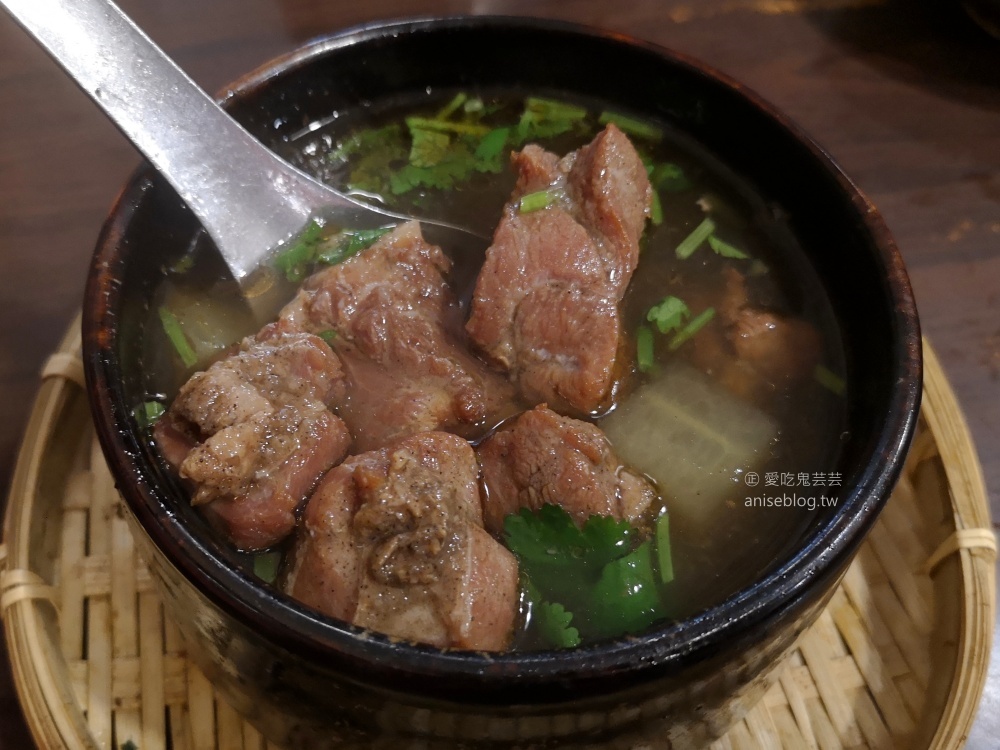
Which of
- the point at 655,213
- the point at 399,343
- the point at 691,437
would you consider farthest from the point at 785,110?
the point at 399,343

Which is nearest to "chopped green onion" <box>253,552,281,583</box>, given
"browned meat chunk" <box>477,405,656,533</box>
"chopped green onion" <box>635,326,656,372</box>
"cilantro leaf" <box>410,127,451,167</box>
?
"browned meat chunk" <box>477,405,656,533</box>

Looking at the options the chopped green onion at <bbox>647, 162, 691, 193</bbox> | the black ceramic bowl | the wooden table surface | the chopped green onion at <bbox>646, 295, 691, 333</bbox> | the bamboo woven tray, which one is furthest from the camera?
the wooden table surface

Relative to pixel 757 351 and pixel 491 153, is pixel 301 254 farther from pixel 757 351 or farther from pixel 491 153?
pixel 757 351

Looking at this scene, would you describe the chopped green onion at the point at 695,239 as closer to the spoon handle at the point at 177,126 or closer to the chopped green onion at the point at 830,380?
the chopped green onion at the point at 830,380

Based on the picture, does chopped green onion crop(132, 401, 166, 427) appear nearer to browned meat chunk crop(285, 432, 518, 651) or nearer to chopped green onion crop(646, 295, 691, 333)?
browned meat chunk crop(285, 432, 518, 651)

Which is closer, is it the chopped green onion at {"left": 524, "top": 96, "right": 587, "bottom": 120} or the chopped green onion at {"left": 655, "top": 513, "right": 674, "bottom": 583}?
the chopped green onion at {"left": 655, "top": 513, "right": 674, "bottom": 583}

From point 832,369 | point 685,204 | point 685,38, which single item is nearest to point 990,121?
point 685,38
